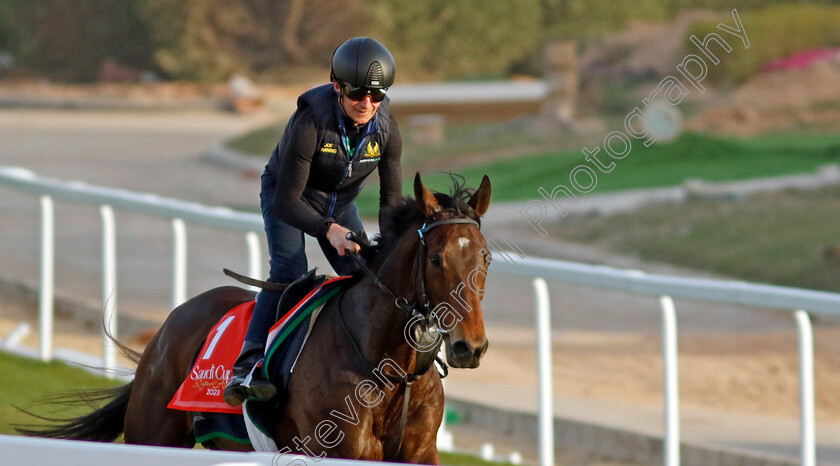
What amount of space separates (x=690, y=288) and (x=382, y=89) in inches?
88.5

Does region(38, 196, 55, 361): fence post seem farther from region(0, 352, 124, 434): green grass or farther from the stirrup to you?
the stirrup

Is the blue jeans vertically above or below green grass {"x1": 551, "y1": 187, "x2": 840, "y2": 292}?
below

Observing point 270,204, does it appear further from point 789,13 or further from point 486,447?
point 789,13

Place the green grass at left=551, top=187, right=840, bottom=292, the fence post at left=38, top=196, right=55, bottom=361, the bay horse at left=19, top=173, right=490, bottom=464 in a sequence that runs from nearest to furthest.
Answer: the bay horse at left=19, top=173, right=490, bottom=464
the fence post at left=38, top=196, right=55, bottom=361
the green grass at left=551, top=187, right=840, bottom=292

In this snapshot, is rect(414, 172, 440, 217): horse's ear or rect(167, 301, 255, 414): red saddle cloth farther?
rect(167, 301, 255, 414): red saddle cloth

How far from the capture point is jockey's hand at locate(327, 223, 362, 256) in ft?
13.1

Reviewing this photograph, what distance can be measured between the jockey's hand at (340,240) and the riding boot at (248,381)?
510mm

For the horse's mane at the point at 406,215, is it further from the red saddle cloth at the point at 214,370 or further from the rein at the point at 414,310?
the red saddle cloth at the point at 214,370

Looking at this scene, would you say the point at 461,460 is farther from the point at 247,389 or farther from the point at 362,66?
the point at 362,66

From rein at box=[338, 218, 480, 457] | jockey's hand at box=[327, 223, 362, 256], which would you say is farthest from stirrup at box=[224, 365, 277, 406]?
jockey's hand at box=[327, 223, 362, 256]

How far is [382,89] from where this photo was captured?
4.07 meters

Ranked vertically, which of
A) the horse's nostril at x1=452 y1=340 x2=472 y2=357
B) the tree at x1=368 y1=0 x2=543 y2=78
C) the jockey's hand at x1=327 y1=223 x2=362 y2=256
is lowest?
the horse's nostril at x1=452 y1=340 x2=472 y2=357

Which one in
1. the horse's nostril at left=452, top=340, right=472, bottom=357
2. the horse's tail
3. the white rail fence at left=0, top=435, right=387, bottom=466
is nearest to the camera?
the white rail fence at left=0, top=435, right=387, bottom=466

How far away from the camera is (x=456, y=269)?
141 inches
